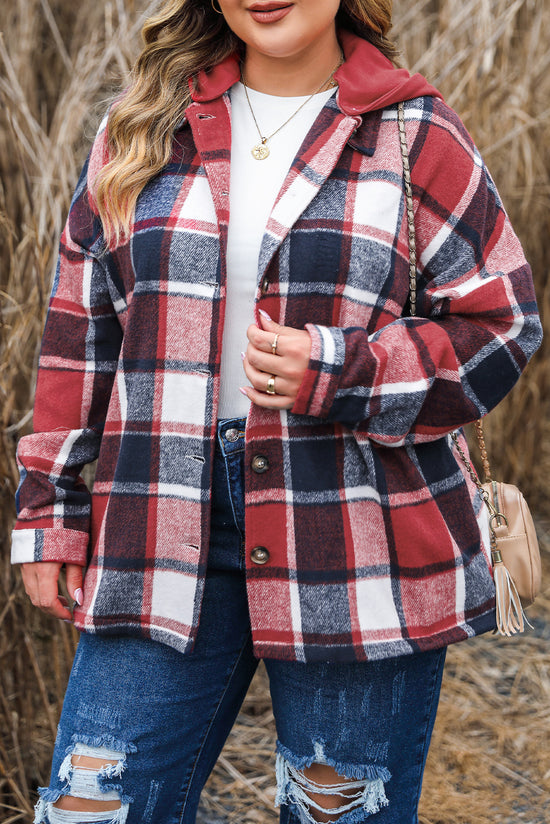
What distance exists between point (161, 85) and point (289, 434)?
59 cm

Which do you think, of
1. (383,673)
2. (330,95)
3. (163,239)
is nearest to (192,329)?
(163,239)

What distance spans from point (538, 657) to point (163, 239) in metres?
2.20

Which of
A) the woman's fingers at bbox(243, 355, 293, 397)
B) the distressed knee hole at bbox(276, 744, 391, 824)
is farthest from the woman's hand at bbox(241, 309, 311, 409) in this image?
the distressed knee hole at bbox(276, 744, 391, 824)

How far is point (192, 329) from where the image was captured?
3.85ft

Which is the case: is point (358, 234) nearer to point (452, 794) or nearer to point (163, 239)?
point (163, 239)

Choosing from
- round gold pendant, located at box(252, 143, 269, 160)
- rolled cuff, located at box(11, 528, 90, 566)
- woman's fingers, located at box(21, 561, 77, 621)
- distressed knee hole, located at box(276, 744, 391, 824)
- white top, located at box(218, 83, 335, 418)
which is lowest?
distressed knee hole, located at box(276, 744, 391, 824)

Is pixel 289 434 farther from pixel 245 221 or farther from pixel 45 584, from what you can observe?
pixel 45 584

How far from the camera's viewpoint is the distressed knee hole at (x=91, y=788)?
1.17m

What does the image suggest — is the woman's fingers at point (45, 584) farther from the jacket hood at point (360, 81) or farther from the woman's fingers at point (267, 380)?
the jacket hood at point (360, 81)

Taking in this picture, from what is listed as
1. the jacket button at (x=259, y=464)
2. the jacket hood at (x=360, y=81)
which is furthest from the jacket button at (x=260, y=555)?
the jacket hood at (x=360, y=81)

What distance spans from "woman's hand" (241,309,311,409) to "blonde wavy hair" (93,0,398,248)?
0.85 feet

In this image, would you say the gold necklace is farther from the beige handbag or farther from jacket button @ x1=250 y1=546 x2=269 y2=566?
jacket button @ x1=250 y1=546 x2=269 y2=566

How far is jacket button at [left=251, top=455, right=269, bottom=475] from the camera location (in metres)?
1.16

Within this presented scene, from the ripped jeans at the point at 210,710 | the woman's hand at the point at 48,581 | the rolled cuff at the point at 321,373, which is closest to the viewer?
the rolled cuff at the point at 321,373
